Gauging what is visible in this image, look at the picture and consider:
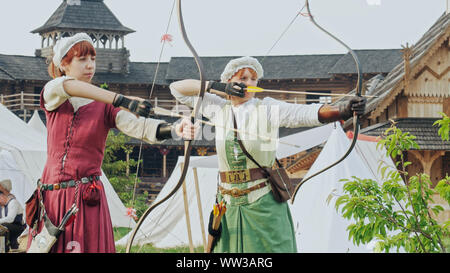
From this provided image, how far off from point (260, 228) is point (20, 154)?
315 inches

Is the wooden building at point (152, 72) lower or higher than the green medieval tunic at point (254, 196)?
higher

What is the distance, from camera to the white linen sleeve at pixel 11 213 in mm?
8578

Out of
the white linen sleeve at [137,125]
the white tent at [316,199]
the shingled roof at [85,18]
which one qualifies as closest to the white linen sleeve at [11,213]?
the white tent at [316,199]

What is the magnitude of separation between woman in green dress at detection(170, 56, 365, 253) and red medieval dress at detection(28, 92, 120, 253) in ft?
2.11

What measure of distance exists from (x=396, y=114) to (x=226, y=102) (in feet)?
38.7

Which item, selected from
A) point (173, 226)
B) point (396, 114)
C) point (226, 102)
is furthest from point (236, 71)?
point (396, 114)

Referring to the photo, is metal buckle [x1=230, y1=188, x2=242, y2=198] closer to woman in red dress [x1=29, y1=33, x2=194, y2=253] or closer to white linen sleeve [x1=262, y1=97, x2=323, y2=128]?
white linen sleeve [x1=262, y1=97, x2=323, y2=128]

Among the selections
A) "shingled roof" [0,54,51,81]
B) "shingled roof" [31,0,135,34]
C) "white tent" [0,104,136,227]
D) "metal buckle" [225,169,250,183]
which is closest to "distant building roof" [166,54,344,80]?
"shingled roof" [31,0,135,34]

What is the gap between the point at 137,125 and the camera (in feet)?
10.9

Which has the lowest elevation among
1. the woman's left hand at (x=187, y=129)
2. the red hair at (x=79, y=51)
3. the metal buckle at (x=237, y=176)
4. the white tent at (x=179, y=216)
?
the white tent at (x=179, y=216)

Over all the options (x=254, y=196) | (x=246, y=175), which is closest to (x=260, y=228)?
(x=254, y=196)

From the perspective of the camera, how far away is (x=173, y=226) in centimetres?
1087

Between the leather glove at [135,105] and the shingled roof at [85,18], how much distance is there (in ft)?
99.0

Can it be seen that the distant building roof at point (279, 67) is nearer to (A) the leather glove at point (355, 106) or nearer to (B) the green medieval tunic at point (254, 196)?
(B) the green medieval tunic at point (254, 196)
